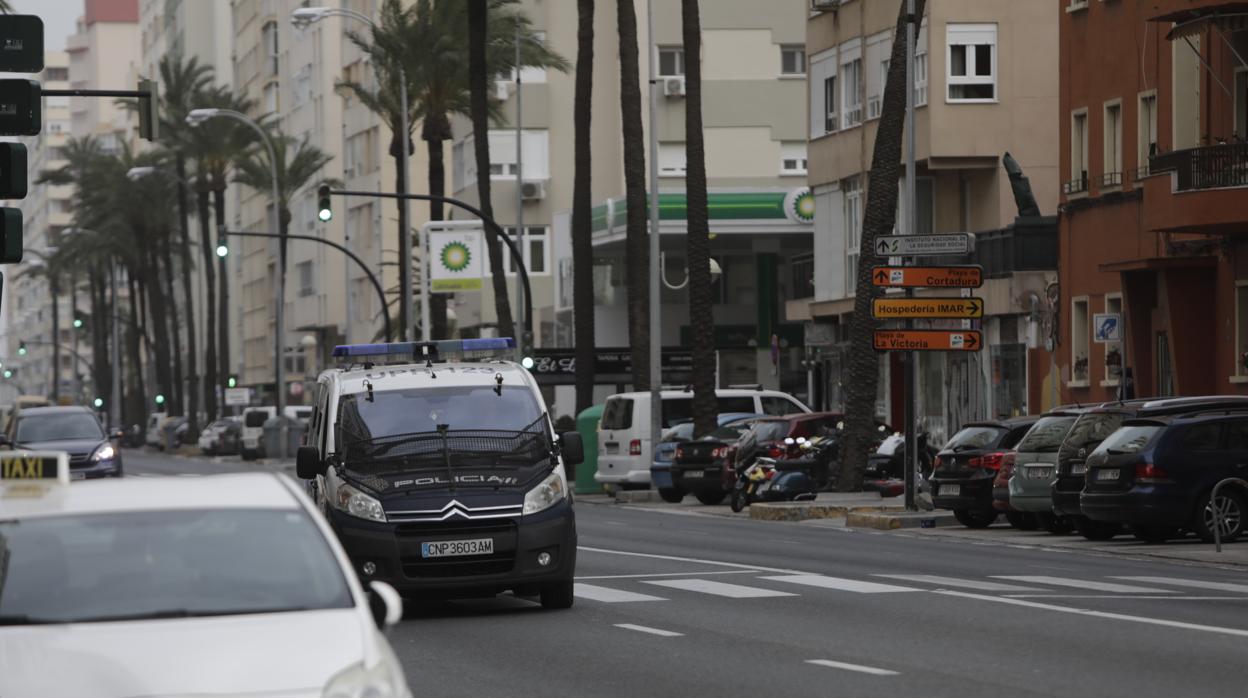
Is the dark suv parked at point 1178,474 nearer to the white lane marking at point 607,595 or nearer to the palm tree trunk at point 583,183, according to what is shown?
the white lane marking at point 607,595

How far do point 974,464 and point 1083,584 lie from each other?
35.7 ft

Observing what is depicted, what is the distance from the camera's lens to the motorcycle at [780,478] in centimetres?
3875

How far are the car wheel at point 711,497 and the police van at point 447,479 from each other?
22.2 m

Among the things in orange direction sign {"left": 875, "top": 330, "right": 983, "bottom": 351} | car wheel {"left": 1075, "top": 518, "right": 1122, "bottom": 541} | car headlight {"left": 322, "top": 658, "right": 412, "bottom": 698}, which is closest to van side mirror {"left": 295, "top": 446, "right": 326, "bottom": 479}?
car headlight {"left": 322, "top": 658, "right": 412, "bottom": 698}

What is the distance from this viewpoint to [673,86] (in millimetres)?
80188

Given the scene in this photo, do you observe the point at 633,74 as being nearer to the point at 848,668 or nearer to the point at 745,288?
the point at 745,288

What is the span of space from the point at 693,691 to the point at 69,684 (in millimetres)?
5602

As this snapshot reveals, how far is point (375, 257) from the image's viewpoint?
10319cm

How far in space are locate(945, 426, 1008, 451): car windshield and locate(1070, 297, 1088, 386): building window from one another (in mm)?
12658

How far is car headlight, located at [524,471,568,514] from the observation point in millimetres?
18344

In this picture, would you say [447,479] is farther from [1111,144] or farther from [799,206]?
[799,206]

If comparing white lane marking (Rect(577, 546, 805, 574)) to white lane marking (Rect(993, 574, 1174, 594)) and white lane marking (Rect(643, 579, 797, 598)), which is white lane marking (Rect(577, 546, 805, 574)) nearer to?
white lane marking (Rect(643, 579, 797, 598))

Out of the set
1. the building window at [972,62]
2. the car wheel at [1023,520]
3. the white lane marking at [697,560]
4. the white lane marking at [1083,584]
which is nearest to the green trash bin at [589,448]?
the building window at [972,62]

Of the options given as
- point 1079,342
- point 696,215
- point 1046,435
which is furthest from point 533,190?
point 1046,435
